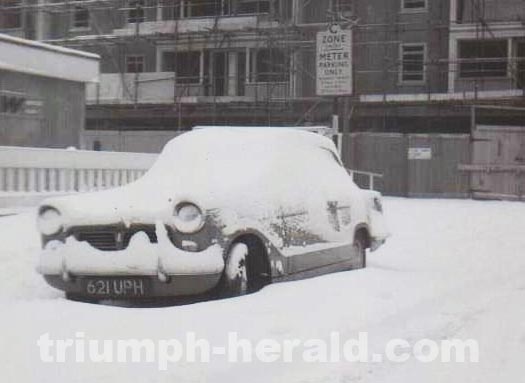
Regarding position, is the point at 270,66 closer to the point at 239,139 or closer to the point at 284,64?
the point at 284,64

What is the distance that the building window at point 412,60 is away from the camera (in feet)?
107

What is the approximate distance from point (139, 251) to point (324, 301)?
5.53 ft

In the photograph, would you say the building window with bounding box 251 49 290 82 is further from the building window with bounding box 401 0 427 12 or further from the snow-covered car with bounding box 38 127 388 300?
the snow-covered car with bounding box 38 127 388 300

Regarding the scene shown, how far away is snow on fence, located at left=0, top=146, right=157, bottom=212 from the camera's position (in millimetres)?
12938

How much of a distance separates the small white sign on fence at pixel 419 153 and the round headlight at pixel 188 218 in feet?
68.4

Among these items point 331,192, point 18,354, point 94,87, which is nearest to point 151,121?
point 94,87

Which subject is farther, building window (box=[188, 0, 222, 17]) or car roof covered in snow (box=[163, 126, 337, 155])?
building window (box=[188, 0, 222, 17])

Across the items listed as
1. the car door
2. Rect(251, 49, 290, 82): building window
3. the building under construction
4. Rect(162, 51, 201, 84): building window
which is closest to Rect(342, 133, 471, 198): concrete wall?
the building under construction

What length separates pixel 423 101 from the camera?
29.4 metres

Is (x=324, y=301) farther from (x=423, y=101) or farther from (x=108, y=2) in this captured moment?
(x=108, y=2)

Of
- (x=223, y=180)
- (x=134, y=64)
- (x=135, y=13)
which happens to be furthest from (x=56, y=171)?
(x=135, y=13)

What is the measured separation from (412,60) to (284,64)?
4.99 metres

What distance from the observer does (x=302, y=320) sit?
668 cm

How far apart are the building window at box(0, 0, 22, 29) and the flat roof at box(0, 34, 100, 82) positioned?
18488 mm
